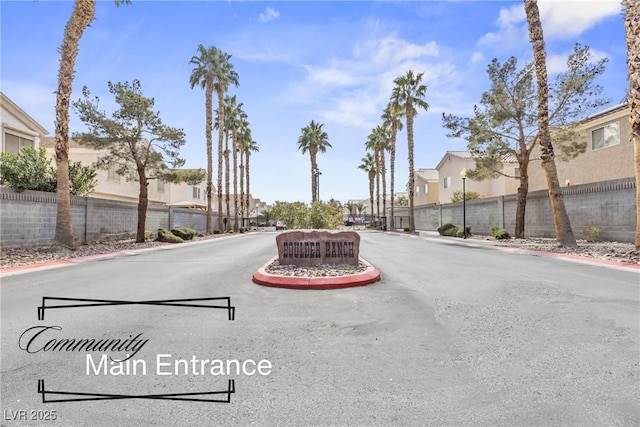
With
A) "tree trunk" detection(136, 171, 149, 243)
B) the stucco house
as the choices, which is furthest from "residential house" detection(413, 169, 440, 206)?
the stucco house

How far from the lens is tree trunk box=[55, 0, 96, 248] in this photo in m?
16.5

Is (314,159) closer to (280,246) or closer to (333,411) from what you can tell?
(280,246)

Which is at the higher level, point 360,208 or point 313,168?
point 313,168

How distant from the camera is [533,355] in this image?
166 inches

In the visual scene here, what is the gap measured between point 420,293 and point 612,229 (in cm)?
1570

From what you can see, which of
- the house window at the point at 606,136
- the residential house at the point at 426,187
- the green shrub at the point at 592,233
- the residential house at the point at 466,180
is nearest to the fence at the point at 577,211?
the green shrub at the point at 592,233

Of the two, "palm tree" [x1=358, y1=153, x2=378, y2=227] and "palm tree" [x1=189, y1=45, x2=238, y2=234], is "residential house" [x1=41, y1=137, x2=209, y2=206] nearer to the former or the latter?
"palm tree" [x1=189, y1=45, x2=238, y2=234]

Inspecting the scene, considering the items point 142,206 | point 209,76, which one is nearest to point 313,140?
point 209,76

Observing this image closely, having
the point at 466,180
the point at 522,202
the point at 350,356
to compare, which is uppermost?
the point at 466,180

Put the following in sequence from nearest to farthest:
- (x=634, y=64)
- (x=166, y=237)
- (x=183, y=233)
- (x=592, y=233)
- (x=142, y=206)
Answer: (x=634, y=64) < (x=592, y=233) < (x=142, y=206) < (x=166, y=237) < (x=183, y=233)

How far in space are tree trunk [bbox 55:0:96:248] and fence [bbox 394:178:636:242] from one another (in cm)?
2417

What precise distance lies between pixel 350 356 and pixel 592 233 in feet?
64.1

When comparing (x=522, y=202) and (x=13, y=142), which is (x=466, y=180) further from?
(x=13, y=142)

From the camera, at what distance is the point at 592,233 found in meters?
18.8
